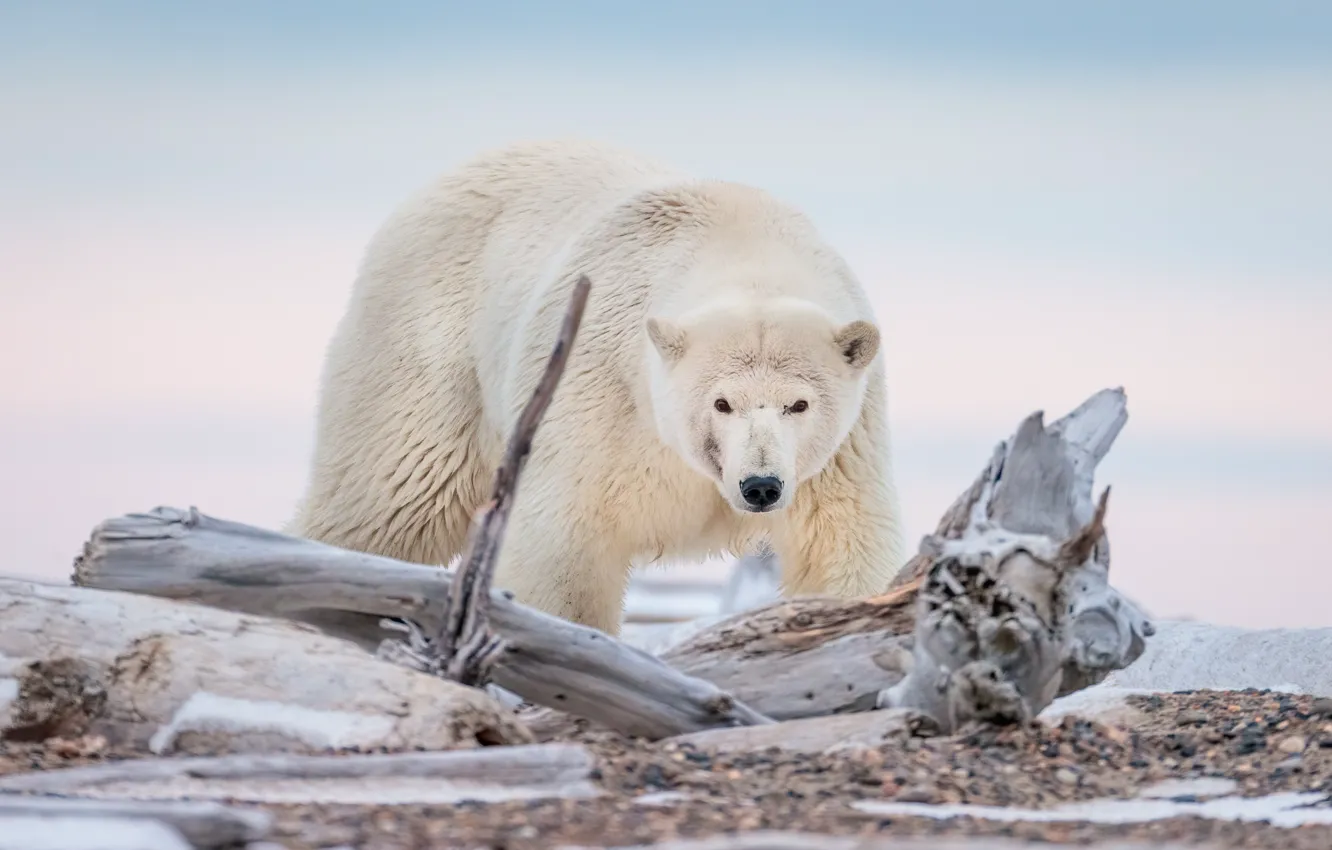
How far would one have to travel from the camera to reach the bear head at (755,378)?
22.6 ft

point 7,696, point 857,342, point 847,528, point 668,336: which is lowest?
point 7,696

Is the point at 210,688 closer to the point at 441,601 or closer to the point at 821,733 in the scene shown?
the point at 441,601

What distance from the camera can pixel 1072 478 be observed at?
5602mm

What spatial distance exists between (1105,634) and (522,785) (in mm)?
2140

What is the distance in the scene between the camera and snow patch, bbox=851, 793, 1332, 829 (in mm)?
4289

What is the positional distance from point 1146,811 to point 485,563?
1970 millimetres

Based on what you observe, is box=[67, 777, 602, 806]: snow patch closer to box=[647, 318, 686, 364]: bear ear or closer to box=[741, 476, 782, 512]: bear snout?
box=[741, 476, 782, 512]: bear snout

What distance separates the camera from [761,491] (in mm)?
6574

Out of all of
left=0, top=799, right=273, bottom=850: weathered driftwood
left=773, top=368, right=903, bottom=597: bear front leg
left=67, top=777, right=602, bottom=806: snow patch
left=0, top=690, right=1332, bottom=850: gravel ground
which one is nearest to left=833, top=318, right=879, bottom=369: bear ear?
left=773, top=368, right=903, bottom=597: bear front leg

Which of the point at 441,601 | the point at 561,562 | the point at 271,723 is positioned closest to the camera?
the point at 271,723

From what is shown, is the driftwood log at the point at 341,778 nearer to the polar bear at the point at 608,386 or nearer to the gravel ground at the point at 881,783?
the gravel ground at the point at 881,783

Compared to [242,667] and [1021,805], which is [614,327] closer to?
[242,667]

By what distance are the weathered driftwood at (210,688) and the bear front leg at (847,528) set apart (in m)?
2.78

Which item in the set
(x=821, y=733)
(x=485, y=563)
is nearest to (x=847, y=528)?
(x=821, y=733)
